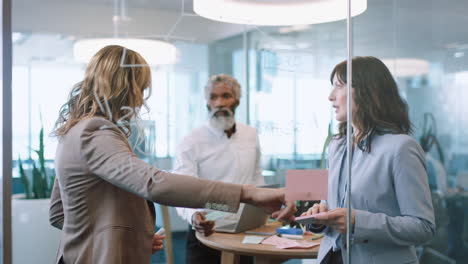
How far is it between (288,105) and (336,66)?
0.94ft

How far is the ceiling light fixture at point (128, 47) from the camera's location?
60.4 inches

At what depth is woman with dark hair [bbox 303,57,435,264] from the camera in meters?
1.39

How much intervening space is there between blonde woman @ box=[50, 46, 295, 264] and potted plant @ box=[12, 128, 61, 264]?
29 cm

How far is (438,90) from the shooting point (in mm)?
2332

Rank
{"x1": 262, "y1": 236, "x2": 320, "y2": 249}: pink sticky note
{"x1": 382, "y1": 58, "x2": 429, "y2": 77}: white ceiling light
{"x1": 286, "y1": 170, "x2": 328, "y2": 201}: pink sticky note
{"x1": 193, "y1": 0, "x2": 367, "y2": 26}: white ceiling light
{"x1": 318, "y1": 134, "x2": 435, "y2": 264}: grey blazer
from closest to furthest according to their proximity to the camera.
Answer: {"x1": 318, "y1": 134, "x2": 435, "y2": 264}: grey blazer, {"x1": 286, "y1": 170, "x2": 328, "y2": 201}: pink sticky note, {"x1": 193, "y1": 0, "x2": 367, "y2": 26}: white ceiling light, {"x1": 262, "y1": 236, "x2": 320, "y2": 249}: pink sticky note, {"x1": 382, "y1": 58, "x2": 429, "y2": 77}: white ceiling light

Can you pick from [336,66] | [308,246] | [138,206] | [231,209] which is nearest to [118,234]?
[138,206]

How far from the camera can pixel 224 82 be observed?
196 centimetres

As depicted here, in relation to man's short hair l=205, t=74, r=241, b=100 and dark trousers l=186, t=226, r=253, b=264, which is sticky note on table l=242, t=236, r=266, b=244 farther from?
man's short hair l=205, t=74, r=241, b=100

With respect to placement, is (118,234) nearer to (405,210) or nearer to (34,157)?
(34,157)

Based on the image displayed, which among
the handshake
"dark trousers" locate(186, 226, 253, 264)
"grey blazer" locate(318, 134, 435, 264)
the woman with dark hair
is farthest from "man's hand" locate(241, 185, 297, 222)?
"dark trousers" locate(186, 226, 253, 264)

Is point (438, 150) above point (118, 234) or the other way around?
above

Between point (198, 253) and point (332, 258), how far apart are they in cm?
64

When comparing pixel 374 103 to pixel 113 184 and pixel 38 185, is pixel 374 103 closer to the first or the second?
pixel 113 184

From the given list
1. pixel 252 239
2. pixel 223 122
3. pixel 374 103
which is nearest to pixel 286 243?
pixel 252 239
